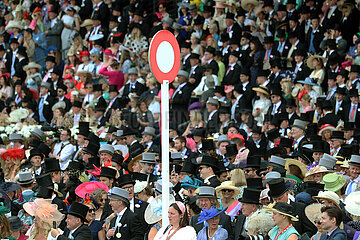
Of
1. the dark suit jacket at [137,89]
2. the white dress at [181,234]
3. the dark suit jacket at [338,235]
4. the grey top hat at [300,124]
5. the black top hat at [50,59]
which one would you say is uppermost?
the black top hat at [50,59]

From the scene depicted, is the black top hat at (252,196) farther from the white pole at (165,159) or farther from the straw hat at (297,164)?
the straw hat at (297,164)

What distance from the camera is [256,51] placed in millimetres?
17938

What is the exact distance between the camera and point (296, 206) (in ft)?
28.6

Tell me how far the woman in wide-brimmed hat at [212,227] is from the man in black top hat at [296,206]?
0.90 metres

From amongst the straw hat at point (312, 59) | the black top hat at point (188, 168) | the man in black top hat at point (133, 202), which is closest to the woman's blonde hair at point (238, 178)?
the black top hat at point (188, 168)

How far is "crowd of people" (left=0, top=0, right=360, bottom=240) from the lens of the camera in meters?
8.92

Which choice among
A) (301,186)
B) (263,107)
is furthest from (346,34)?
(301,186)

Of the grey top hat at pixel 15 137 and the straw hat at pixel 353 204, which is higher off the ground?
the grey top hat at pixel 15 137

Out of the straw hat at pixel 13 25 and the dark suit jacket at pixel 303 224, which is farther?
the straw hat at pixel 13 25

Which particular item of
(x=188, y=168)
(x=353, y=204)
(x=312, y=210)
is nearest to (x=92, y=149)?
(x=188, y=168)

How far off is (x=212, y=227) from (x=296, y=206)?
1101 mm

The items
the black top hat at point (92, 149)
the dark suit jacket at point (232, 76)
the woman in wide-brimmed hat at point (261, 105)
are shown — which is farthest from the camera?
the dark suit jacket at point (232, 76)

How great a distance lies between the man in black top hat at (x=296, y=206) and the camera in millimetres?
8594

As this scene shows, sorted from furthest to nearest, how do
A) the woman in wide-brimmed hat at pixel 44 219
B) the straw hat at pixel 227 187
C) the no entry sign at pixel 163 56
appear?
the straw hat at pixel 227 187
the woman in wide-brimmed hat at pixel 44 219
the no entry sign at pixel 163 56
